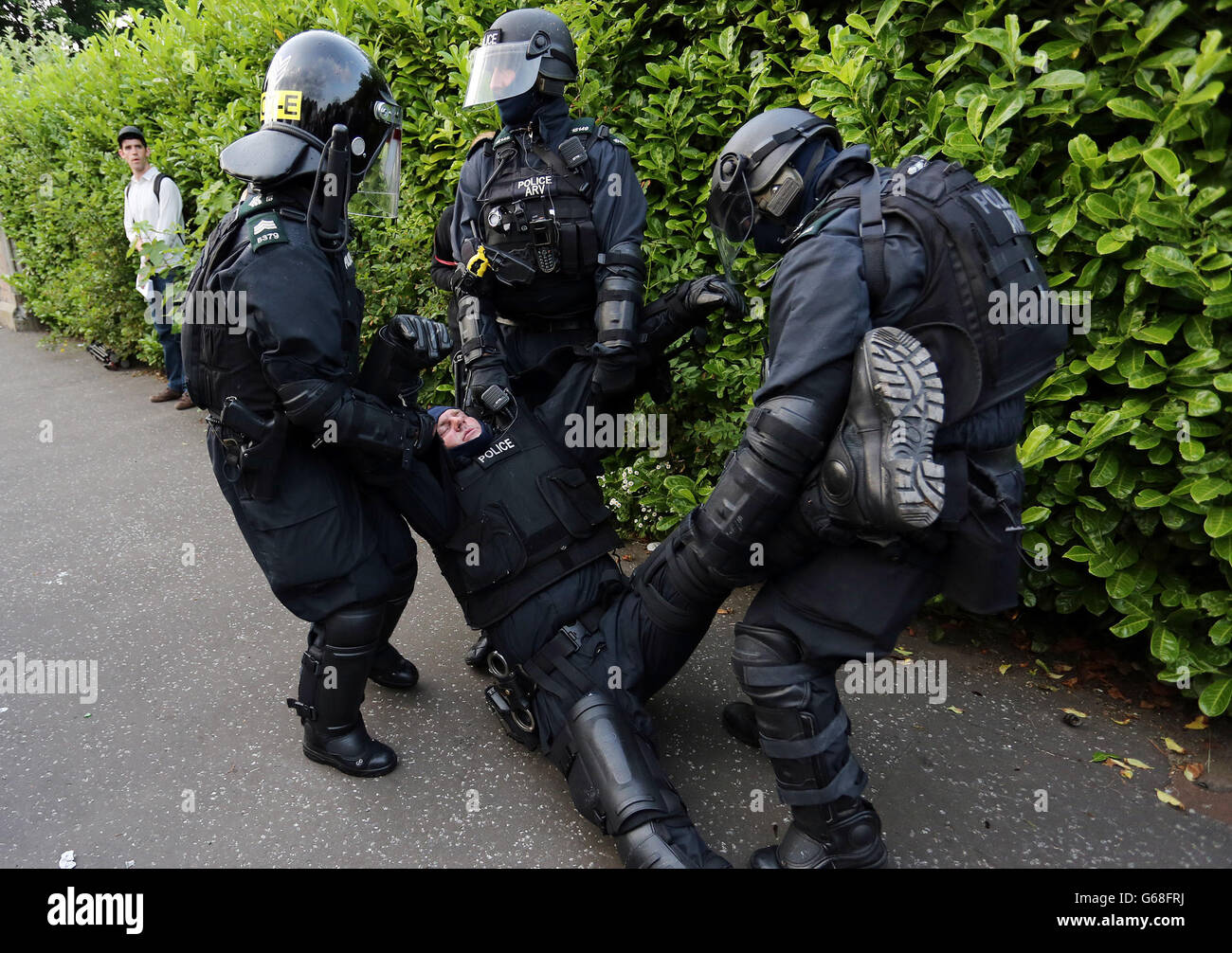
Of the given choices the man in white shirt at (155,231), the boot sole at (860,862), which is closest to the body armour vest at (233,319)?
the boot sole at (860,862)

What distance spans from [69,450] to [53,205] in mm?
3666

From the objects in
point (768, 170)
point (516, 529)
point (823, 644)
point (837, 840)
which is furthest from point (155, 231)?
point (837, 840)

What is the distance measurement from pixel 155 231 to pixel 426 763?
5.68 metres

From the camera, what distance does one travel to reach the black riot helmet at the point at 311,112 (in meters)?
2.58

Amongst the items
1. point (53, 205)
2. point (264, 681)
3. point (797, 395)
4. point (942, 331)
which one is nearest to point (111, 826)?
point (264, 681)

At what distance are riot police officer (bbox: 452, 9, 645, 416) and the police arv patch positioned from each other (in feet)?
3.17

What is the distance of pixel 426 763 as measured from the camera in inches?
118

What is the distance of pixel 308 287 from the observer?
99.5 inches

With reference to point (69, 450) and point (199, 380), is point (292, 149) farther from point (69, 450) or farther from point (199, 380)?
point (69, 450)

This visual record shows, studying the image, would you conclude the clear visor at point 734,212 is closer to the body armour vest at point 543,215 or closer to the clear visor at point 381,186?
the body armour vest at point 543,215

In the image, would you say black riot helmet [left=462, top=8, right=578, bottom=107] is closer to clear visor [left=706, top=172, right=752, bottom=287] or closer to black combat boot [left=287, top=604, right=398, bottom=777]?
clear visor [left=706, top=172, right=752, bottom=287]

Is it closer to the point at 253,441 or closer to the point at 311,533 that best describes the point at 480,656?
the point at 311,533

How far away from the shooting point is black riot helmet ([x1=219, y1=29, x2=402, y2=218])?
102 inches

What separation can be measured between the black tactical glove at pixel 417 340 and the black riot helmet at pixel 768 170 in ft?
Result: 3.38
